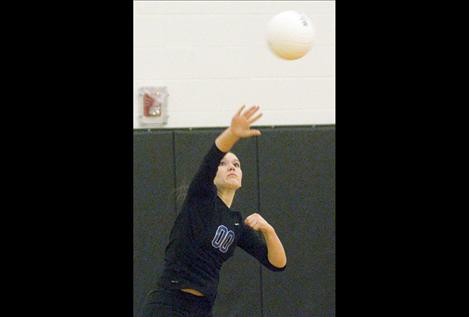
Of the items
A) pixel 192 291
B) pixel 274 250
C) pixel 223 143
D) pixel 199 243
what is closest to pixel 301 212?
pixel 274 250

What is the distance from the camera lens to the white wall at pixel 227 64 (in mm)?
7484

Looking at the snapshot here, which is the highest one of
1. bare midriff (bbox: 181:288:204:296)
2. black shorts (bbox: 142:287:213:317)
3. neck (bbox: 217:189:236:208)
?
neck (bbox: 217:189:236:208)

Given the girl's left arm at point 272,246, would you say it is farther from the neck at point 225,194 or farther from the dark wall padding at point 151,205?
the dark wall padding at point 151,205

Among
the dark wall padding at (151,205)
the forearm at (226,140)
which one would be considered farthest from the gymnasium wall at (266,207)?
the forearm at (226,140)

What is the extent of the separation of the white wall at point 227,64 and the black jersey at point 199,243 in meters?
2.56

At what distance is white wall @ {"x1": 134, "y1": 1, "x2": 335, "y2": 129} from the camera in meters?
7.48

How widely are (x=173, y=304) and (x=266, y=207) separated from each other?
273 cm

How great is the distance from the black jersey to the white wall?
2.56 metres

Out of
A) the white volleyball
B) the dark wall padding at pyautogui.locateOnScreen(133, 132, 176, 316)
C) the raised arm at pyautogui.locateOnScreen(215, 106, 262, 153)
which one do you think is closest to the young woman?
the raised arm at pyautogui.locateOnScreen(215, 106, 262, 153)

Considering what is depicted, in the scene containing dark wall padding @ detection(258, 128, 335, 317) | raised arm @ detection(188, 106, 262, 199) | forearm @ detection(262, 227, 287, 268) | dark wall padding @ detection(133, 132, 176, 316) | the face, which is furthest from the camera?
dark wall padding @ detection(258, 128, 335, 317)

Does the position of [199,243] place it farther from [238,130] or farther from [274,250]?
[238,130]

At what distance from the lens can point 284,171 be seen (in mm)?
7492

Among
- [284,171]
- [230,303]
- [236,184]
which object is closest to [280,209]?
[284,171]

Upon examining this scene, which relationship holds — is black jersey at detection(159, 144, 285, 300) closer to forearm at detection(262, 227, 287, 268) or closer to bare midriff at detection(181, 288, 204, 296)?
bare midriff at detection(181, 288, 204, 296)
